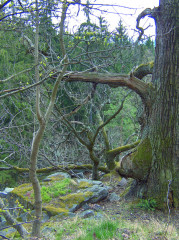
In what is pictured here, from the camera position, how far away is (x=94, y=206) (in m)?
6.08

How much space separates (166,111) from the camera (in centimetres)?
539

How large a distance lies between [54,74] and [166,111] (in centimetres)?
327

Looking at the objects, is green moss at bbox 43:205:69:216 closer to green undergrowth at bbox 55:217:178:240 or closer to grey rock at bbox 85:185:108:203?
grey rock at bbox 85:185:108:203

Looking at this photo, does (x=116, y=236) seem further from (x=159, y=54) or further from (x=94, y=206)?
(x=159, y=54)

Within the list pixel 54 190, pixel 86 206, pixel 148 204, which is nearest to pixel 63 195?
pixel 54 190

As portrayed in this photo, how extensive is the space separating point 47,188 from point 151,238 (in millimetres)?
4017

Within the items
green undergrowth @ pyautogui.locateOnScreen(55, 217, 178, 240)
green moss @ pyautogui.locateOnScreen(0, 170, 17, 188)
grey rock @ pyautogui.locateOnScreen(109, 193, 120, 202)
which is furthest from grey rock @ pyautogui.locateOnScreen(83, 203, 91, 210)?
green moss @ pyautogui.locateOnScreen(0, 170, 17, 188)

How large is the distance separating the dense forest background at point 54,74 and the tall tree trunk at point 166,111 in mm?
573

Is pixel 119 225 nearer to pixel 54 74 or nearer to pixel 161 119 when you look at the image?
pixel 161 119

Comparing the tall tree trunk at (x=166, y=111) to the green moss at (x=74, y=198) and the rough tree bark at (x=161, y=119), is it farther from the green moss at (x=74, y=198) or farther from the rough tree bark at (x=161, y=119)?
the green moss at (x=74, y=198)

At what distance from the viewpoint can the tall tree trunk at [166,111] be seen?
5.29 metres

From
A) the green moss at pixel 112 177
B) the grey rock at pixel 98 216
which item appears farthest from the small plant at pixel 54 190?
the green moss at pixel 112 177

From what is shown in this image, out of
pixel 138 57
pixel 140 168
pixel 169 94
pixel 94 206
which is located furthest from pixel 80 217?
pixel 138 57

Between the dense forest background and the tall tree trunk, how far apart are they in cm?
57
